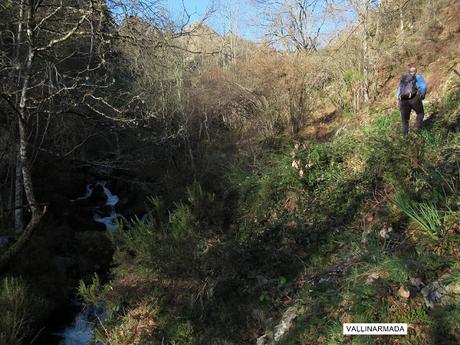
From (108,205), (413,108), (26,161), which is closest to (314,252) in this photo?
(413,108)

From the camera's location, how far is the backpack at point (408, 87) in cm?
848

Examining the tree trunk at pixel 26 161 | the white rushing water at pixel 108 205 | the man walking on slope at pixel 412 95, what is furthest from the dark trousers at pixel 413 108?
the white rushing water at pixel 108 205

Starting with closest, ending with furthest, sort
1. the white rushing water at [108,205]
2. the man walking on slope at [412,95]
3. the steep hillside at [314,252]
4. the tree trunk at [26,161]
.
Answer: the steep hillside at [314,252], the tree trunk at [26,161], the man walking on slope at [412,95], the white rushing water at [108,205]

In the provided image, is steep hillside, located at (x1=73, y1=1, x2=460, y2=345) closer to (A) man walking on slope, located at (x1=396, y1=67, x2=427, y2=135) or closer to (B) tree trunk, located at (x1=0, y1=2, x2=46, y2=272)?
(A) man walking on slope, located at (x1=396, y1=67, x2=427, y2=135)

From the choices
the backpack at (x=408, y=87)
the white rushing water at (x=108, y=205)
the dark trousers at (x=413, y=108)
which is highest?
the backpack at (x=408, y=87)

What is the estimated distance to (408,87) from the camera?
27.9 ft

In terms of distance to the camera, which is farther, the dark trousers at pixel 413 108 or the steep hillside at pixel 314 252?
the dark trousers at pixel 413 108

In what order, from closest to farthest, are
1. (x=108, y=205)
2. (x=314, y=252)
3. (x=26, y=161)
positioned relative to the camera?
(x=26, y=161) → (x=314, y=252) → (x=108, y=205)

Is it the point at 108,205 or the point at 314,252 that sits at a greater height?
the point at 314,252

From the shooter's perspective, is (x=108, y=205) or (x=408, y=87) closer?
(x=408, y=87)

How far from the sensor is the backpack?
8.48m

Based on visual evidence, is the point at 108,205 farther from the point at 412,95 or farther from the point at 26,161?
the point at 412,95

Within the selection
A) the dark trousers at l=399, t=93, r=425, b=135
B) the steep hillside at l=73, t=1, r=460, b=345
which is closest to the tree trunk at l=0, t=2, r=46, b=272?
the steep hillside at l=73, t=1, r=460, b=345

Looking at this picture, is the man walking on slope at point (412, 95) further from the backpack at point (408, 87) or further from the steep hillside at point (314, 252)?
the steep hillside at point (314, 252)
